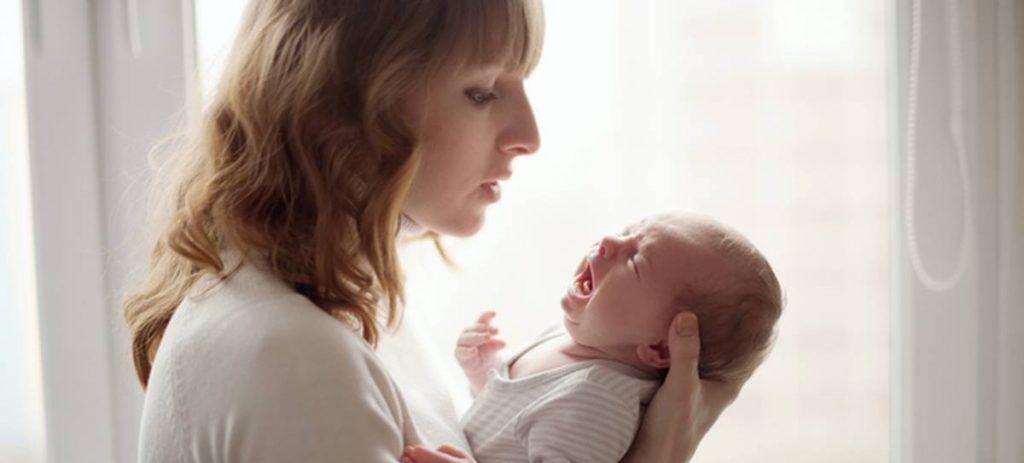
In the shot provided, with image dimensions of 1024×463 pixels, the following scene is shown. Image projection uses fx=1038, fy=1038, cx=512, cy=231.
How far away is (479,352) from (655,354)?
25cm

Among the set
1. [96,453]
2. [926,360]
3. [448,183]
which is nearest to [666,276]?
[448,183]

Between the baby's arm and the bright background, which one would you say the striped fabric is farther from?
the bright background

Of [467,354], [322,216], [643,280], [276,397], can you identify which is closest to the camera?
[276,397]

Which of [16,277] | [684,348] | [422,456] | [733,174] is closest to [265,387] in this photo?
[422,456]

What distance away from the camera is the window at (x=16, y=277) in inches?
62.4

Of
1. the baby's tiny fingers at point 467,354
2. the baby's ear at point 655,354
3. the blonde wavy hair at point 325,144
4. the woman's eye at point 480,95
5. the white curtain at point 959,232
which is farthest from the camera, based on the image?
the white curtain at point 959,232

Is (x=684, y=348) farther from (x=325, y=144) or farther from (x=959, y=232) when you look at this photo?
(x=959, y=232)

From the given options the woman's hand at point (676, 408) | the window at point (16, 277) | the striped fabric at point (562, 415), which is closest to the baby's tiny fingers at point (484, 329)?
the striped fabric at point (562, 415)

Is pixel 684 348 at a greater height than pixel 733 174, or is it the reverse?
pixel 733 174

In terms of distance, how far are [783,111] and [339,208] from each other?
2.54 feet

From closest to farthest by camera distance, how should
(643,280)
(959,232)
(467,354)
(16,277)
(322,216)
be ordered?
1. (322,216)
2. (643,280)
3. (467,354)
4. (959,232)
5. (16,277)

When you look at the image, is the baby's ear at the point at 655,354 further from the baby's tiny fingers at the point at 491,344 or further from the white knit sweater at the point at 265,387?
the white knit sweater at the point at 265,387

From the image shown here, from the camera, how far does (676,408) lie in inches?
44.6

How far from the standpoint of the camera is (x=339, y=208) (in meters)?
1.00
